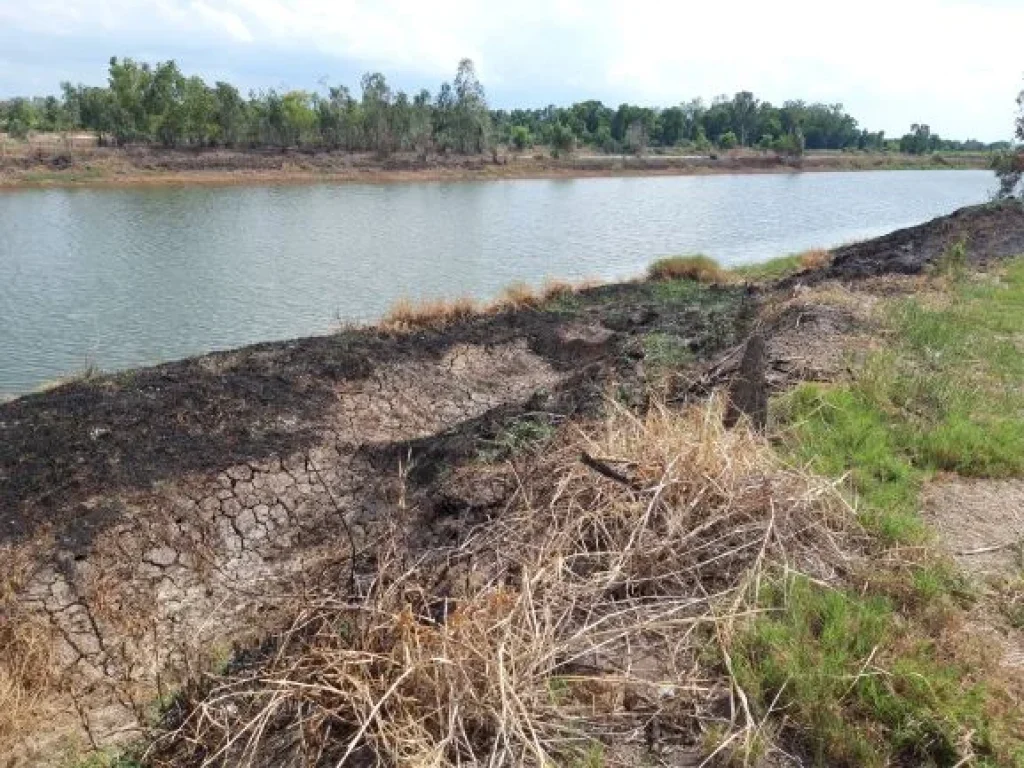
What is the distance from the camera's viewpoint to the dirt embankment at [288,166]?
4653 cm

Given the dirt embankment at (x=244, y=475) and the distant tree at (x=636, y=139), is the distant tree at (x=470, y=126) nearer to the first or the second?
the distant tree at (x=636, y=139)

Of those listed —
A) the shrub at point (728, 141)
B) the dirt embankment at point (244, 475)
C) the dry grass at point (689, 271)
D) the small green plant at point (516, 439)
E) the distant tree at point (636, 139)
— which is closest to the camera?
the dirt embankment at point (244, 475)

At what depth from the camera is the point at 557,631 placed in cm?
343

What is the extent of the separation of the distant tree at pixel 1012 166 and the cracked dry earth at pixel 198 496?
2335cm

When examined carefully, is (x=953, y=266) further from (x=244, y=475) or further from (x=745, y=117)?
(x=745, y=117)

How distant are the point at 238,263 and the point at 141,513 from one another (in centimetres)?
1726

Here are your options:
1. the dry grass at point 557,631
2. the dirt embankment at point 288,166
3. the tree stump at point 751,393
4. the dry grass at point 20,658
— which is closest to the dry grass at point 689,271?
the tree stump at point 751,393

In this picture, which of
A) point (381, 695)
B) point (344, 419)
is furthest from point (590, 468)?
point (344, 419)

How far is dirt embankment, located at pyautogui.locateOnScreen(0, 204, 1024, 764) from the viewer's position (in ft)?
17.6

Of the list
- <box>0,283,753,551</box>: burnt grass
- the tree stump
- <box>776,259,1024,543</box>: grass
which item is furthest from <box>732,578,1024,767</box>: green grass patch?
<box>0,283,753,551</box>: burnt grass

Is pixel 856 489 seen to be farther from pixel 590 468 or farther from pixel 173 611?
pixel 173 611

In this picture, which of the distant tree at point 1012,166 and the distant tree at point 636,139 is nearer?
the distant tree at point 1012,166

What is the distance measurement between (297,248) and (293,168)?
108 ft

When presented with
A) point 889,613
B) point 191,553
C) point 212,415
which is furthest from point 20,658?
point 889,613
